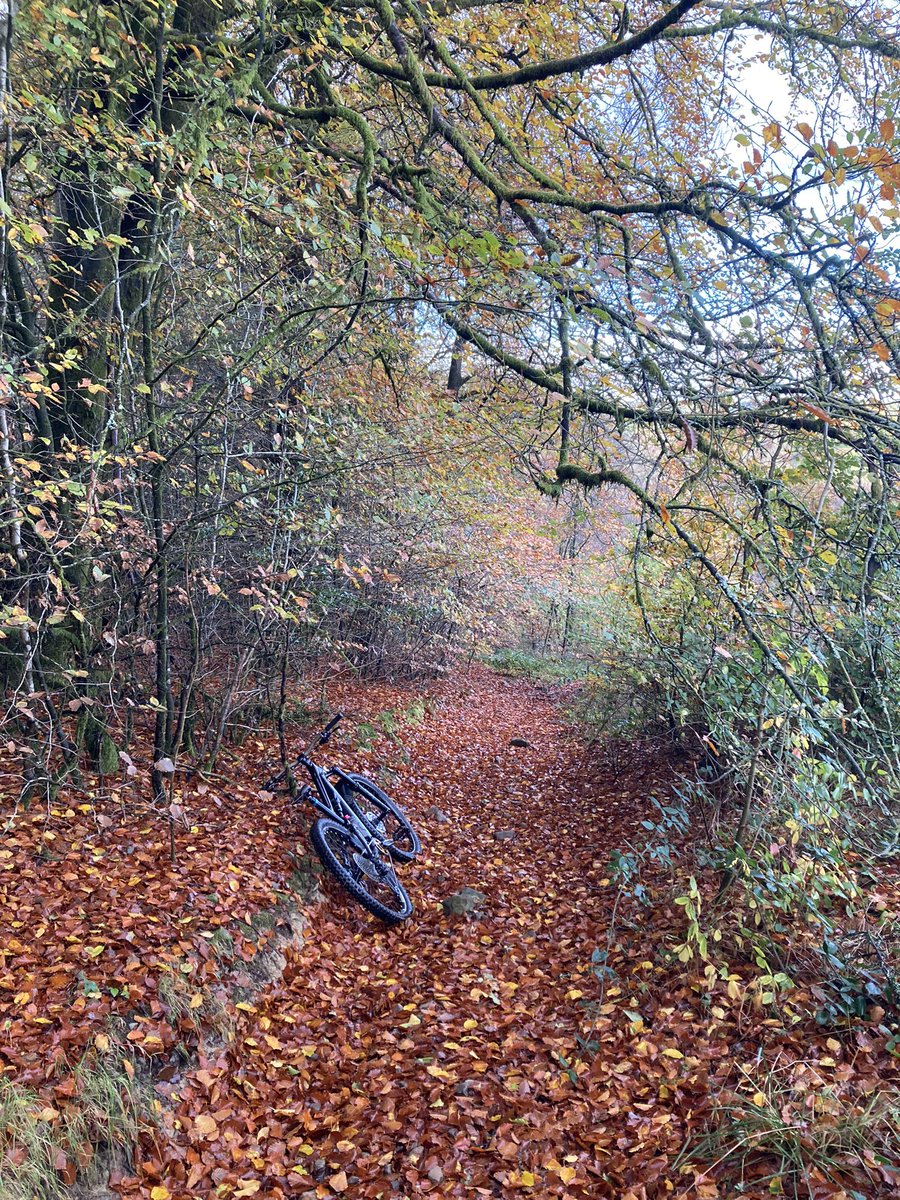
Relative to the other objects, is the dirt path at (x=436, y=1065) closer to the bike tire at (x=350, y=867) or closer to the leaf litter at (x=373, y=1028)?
the leaf litter at (x=373, y=1028)

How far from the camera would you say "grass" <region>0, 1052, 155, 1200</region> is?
2.62 meters

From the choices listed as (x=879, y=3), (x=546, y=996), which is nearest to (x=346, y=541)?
(x=546, y=996)

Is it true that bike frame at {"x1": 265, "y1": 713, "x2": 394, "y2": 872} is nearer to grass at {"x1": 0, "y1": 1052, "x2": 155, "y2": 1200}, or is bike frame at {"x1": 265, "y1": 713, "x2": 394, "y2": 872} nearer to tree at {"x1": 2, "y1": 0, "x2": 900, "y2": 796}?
tree at {"x1": 2, "y1": 0, "x2": 900, "y2": 796}

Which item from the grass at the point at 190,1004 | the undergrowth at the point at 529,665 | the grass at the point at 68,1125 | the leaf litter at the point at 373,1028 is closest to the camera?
the grass at the point at 68,1125

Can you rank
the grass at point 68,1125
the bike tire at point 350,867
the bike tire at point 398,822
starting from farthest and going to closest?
the bike tire at point 398,822, the bike tire at point 350,867, the grass at point 68,1125

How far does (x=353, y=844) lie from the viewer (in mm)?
5539

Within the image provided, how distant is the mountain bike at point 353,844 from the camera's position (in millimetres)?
5195

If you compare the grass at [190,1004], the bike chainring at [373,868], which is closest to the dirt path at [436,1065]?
the grass at [190,1004]

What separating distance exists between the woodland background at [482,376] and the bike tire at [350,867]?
1.22 metres

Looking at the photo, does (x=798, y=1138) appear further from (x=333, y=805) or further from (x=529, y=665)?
(x=529, y=665)

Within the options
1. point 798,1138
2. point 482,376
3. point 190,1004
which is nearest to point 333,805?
point 190,1004

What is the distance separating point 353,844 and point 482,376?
502cm

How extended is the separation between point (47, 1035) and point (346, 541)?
5902 mm

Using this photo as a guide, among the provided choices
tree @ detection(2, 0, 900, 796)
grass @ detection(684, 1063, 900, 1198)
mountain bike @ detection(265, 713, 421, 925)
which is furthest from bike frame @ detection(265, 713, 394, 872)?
grass @ detection(684, 1063, 900, 1198)
